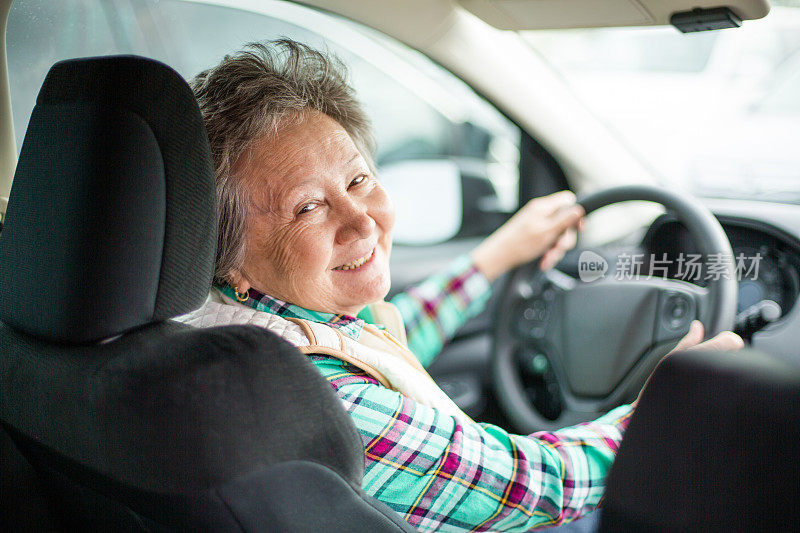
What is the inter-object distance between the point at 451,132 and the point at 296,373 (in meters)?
1.71

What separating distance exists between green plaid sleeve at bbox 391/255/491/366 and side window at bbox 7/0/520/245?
0.31 meters

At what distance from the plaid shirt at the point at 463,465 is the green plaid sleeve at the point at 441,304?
1.89 feet

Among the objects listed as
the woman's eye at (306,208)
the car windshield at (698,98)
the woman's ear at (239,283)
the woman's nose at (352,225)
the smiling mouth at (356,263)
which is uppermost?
the car windshield at (698,98)

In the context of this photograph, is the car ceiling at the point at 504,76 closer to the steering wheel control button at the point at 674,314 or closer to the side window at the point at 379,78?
the side window at the point at 379,78

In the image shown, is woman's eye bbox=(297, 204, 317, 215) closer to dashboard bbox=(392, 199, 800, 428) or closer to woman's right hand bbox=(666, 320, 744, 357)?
woman's right hand bbox=(666, 320, 744, 357)

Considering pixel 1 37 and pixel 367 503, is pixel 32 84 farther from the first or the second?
pixel 367 503

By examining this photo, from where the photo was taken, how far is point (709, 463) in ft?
1.94

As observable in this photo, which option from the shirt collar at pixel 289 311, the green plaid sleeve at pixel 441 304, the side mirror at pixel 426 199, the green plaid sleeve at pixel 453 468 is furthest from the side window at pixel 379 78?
the green plaid sleeve at pixel 453 468

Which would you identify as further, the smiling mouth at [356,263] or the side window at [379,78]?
the side window at [379,78]

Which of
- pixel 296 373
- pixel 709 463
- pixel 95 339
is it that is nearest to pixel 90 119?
pixel 95 339

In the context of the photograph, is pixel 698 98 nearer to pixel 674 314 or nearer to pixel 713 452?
pixel 674 314

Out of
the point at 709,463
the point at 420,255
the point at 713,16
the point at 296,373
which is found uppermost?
the point at 713,16

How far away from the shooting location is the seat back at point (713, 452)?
0.57 m

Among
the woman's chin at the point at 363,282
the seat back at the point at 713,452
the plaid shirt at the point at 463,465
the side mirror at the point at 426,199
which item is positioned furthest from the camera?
the side mirror at the point at 426,199
